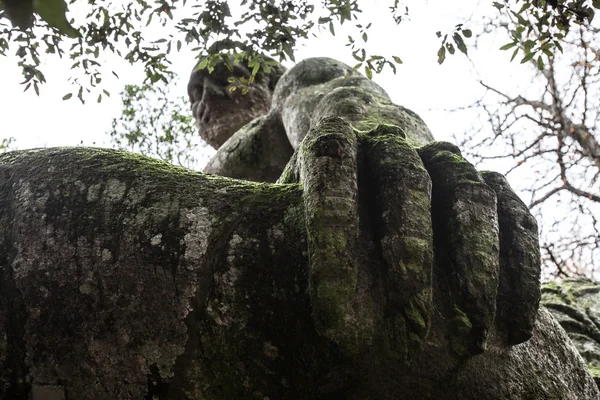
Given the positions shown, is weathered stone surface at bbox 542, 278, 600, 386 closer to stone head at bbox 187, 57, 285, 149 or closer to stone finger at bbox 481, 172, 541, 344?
stone finger at bbox 481, 172, 541, 344

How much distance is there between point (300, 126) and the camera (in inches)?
155

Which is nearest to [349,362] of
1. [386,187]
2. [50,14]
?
[386,187]

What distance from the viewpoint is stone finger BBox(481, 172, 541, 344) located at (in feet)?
5.07

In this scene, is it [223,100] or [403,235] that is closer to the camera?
[403,235]

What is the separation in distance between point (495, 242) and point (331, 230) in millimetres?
551

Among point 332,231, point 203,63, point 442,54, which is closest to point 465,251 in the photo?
point 332,231

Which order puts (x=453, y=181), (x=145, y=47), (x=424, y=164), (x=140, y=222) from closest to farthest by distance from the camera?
(x=140, y=222) < (x=453, y=181) < (x=424, y=164) < (x=145, y=47)

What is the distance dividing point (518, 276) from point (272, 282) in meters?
0.80

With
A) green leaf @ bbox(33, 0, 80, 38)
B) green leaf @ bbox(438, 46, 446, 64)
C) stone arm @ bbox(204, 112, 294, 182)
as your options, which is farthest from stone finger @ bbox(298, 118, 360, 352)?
stone arm @ bbox(204, 112, 294, 182)

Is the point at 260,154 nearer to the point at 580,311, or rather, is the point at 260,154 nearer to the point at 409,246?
the point at 580,311

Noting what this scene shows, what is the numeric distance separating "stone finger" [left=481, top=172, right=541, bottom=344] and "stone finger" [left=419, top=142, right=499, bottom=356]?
104 mm

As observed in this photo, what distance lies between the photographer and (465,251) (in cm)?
149

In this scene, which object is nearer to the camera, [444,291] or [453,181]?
[444,291]

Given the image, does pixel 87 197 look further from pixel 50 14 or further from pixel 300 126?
pixel 300 126
